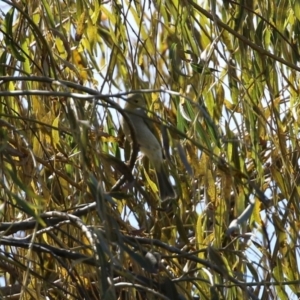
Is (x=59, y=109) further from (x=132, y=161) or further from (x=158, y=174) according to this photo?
(x=132, y=161)

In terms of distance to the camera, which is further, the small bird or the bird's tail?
the bird's tail

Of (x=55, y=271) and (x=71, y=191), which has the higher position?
(x=71, y=191)

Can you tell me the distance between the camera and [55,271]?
152 centimetres

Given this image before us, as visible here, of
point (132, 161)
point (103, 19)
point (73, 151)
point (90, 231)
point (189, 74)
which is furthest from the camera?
point (103, 19)

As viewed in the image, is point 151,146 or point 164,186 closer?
point 151,146

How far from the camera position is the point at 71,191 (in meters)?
1.65

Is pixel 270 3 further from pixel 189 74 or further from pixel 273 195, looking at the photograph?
pixel 273 195

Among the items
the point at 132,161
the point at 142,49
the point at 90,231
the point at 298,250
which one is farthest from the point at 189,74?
the point at 90,231

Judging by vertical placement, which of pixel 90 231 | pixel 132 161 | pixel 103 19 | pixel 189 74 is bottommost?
pixel 90 231

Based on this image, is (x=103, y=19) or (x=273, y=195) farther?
(x=103, y=19)

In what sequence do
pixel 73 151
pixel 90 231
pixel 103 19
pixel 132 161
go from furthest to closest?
1. pixel 103 19
2. pixel 73 151
3. pixel 132 161
4. pixel 90 231

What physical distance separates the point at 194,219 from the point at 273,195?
0.44 ft

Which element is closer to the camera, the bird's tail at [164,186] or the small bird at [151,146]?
the small bird at [151,146]

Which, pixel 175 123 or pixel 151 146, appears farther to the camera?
pixel 175 123
